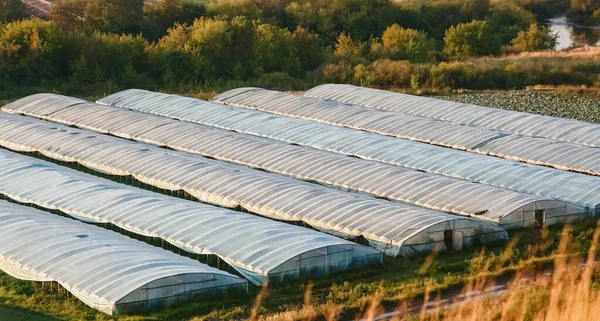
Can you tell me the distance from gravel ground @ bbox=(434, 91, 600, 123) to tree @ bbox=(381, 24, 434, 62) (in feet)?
37.3

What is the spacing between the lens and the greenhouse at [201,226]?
20.8 metres

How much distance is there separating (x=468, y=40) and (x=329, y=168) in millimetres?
37152

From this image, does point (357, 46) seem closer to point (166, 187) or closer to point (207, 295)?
point (166, 187)

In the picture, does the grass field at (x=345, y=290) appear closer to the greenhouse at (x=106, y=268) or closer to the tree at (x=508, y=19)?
the greenhouse at (x=106, y=268)

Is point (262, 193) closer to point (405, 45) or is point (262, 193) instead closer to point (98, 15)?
point (98, 15)

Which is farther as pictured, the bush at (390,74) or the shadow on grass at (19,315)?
the bush at (390,74)

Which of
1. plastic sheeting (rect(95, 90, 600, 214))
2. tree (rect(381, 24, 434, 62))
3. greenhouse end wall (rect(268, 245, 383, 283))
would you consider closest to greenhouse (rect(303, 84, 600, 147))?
plastic sheeting (rect(95, 90, 600, 214))

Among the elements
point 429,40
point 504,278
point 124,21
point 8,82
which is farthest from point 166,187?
point 429,40

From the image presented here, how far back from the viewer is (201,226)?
22.8 m

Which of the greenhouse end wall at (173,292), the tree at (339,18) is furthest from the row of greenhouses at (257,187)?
→ the tree at (339,18)

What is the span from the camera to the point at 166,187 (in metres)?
28.6

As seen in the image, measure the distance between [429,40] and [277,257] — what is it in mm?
46698

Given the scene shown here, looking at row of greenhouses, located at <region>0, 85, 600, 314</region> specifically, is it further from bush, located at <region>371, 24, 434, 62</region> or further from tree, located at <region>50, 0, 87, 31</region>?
bush, located at <region>371, 24, 434, 62</region>

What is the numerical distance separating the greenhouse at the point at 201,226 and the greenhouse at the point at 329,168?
4648 millimetres
